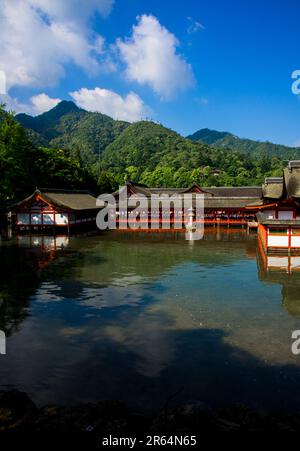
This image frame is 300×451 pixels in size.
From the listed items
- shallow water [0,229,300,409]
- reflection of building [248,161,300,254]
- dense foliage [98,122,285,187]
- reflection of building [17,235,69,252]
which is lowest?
shallow water [0,229,300,409]

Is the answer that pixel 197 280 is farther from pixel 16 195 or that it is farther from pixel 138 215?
pixel 16 195

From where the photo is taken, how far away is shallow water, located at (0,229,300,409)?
8758 mm

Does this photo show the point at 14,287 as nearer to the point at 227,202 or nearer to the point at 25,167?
the point at 227,202

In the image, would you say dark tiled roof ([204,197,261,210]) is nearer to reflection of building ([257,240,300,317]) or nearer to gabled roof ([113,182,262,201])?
A: gabled roof ([113,182,262,201])

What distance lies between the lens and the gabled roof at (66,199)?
135 ft

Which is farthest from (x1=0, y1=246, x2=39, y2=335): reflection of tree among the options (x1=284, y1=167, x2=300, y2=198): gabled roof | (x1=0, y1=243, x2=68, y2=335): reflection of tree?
(x1=284, y1=167, x2=300, y2=198): gabled roof

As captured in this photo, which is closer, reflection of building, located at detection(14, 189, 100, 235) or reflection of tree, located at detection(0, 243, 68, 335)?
reflection of tree, located at detection(0, 243, 68, 335)

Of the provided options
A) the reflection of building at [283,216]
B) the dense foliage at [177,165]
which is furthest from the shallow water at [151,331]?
the dense foliage at [177,165]

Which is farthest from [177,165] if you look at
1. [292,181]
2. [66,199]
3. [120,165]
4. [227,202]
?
[292,181]

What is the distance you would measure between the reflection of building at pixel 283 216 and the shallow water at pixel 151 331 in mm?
2325

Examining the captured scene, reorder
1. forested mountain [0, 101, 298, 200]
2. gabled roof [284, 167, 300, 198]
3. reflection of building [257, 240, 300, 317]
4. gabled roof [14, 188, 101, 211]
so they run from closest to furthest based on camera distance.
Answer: reflection of building [257, 240, 300, 317], gabled roof [284, 167, 300, 198], gabled roof [14, 188, 101, 211], forested mountain [0, 101, 298, 200]

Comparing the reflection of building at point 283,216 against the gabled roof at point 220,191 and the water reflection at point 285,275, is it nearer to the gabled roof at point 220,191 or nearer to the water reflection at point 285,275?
the water reflection at point 285,275

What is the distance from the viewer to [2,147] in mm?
42188
